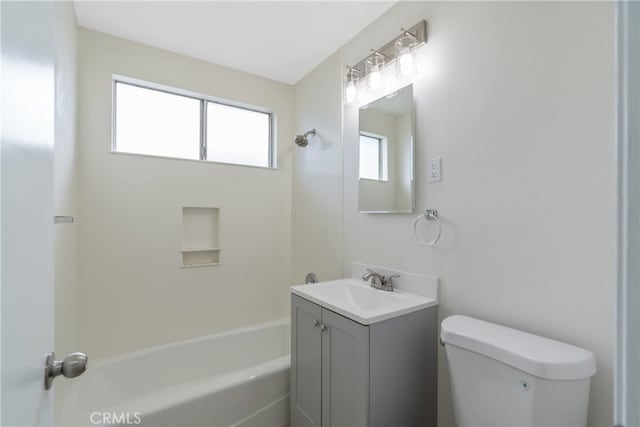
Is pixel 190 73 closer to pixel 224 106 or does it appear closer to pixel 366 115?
pixel 224 106

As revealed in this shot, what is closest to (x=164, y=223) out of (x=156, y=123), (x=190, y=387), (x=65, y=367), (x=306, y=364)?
(x=156, y=123)

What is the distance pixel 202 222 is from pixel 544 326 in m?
2.25

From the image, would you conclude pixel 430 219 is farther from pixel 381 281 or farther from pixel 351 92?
pixel 351 92

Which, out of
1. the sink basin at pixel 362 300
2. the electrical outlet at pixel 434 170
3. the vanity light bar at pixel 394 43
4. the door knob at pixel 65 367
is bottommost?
the sink basin at pixel 362 300

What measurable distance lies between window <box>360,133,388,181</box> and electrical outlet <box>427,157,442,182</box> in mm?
304

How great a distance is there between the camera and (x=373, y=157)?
1831 mm

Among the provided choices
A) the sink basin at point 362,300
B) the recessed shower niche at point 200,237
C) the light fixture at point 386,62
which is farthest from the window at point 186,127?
the sink basin at point 362,300

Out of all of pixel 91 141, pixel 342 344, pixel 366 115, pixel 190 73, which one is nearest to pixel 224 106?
pixel 190 73

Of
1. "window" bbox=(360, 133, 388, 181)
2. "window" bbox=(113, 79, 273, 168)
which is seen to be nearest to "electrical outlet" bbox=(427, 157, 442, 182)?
"window" bbox=(360, 133, 388, 181)

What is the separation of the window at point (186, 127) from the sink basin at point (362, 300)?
1.46 m

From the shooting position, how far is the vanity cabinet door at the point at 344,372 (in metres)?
1.17

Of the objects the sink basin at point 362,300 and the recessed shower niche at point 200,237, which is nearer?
the sink basin at point 362,300

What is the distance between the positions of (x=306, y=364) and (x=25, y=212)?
55.8 inches

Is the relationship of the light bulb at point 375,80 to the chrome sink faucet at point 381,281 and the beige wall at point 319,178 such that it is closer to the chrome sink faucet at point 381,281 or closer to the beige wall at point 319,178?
the beige wall at point 319,178
